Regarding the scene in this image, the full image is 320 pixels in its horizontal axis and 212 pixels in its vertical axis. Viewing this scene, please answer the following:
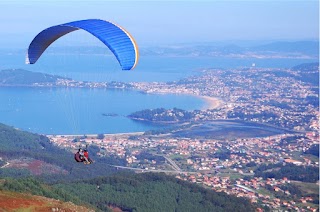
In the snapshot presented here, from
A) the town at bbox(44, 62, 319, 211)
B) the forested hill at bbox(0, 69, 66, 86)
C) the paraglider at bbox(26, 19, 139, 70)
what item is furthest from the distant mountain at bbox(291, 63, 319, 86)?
the paraglider at bbox(26, 19, 139, 70)

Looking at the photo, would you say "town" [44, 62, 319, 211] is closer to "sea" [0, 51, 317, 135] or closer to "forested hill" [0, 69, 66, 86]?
"sea" [0, 51, 317, 135]

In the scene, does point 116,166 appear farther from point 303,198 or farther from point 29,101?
point 29,101

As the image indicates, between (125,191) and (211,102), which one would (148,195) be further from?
(211,102)

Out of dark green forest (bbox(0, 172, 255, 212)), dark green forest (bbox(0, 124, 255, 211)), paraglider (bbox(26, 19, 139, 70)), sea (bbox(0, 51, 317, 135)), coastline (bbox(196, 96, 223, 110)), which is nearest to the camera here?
paraglider (bbox(26, 19, 139, 70))

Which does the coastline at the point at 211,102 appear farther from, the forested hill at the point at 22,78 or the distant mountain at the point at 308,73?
the forested hill at the point at 22,78

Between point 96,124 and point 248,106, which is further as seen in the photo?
point 248,106

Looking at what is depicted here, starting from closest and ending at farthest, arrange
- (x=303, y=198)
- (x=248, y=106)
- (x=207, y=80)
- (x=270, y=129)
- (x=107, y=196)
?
(x=107, y=196) → (x=303, y=198) → (x=270, y=129) → (x=248, y=106) → (x=207, y=80)

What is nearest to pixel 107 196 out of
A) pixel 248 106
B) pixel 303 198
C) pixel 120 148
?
pixel 303 198

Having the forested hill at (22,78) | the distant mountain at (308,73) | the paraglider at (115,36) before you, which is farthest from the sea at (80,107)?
the paraglider at (115,36)
